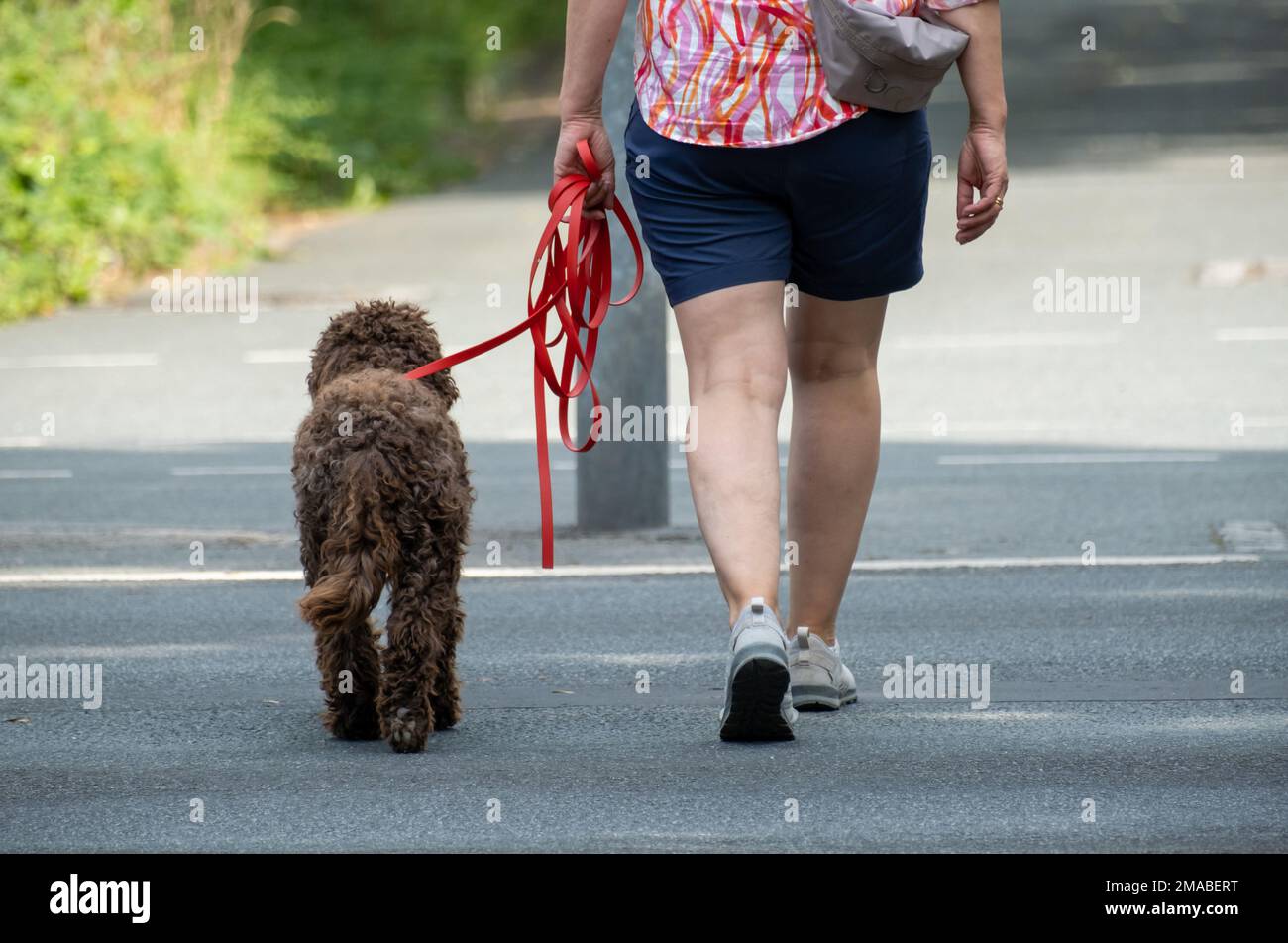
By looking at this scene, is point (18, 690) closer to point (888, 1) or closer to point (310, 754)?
point (310, 754)

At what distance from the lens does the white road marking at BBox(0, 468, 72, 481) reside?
9.83 meters

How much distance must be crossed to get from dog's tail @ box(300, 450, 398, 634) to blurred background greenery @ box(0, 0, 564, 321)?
28.2 ft

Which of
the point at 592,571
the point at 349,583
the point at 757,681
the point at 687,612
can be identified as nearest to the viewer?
the point at 757,681

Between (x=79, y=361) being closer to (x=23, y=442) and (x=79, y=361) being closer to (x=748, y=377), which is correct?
(x=23, y=442)

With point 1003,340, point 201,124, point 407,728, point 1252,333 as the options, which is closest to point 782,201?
point 407,728

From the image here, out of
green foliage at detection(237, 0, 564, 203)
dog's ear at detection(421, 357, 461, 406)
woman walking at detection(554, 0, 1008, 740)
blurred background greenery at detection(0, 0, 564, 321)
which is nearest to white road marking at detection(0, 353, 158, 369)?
blurred background greenery at detection(0, 0, 564, 321)

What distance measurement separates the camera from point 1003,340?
14.0m

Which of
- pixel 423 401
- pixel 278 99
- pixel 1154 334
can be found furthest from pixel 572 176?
pixel 278 99

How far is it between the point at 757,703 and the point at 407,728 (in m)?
0.80

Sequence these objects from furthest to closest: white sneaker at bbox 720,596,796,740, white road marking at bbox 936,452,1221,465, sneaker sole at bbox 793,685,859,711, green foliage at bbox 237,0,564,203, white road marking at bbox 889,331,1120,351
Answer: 1. green foliage at bbox 237,0,564,203
2. white road marking at bbox 889,331,1120,351
3. white road marking at bbox 936,452,1221,465
4. sneaker sole at bbox 793,685,859,711
5. white sneaker at bbox 720,596,796,740

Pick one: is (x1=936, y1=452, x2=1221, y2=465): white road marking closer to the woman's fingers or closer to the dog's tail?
the woman's fingers

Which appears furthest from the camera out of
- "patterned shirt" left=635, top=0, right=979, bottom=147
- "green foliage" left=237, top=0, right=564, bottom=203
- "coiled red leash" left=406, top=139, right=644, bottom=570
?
"green foliage" left=237, top=0, right=564, bottom=203

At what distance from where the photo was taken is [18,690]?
5.46 m

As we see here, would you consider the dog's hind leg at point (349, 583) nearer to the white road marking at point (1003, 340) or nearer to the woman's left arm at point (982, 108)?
the woman's left arm at point (982, 108)
